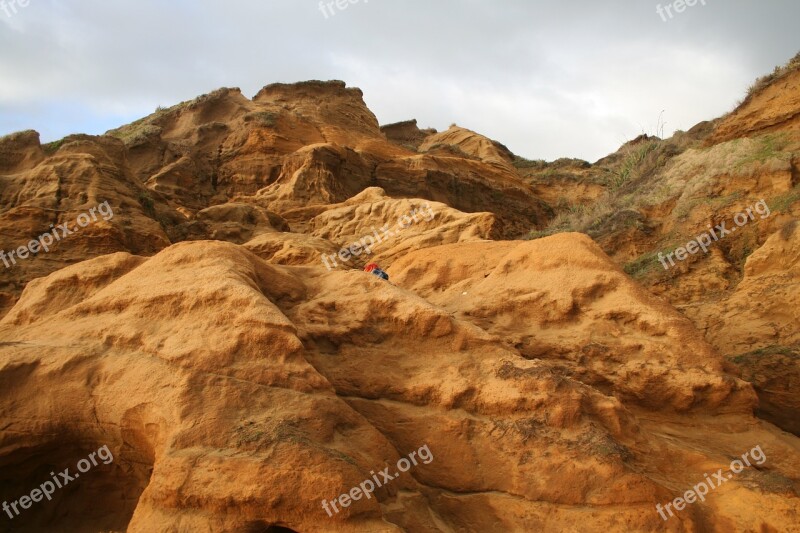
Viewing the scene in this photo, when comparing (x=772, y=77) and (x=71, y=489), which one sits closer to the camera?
(x=71, y=489)

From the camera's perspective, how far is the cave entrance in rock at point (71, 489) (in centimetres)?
450

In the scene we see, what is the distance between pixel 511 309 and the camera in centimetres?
656

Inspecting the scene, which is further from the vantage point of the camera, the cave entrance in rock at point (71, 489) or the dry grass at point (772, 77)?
the dry grass at point (772, 77)

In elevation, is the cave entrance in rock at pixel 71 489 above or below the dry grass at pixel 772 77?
below

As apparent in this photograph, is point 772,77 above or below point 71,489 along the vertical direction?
above

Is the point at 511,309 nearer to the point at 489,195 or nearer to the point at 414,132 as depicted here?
the point at 489,195

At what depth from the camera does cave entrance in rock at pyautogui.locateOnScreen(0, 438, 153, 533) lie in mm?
4500

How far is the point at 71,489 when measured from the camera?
4.66m

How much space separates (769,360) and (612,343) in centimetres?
311

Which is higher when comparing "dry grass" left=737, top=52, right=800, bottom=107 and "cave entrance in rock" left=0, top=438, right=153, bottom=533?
"dry grass" left=737, top=52, right=800, bottom=107

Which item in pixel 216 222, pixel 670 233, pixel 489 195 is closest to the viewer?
pixel 670 233

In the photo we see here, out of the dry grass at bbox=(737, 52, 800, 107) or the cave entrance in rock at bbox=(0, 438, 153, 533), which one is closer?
the cave entrance in rock at bbox=(0, 438, 153, 533)

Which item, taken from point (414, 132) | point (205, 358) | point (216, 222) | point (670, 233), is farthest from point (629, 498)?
point (414, 132)

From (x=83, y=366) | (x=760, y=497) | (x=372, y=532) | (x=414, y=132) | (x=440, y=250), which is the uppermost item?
(x=414, y=132)
